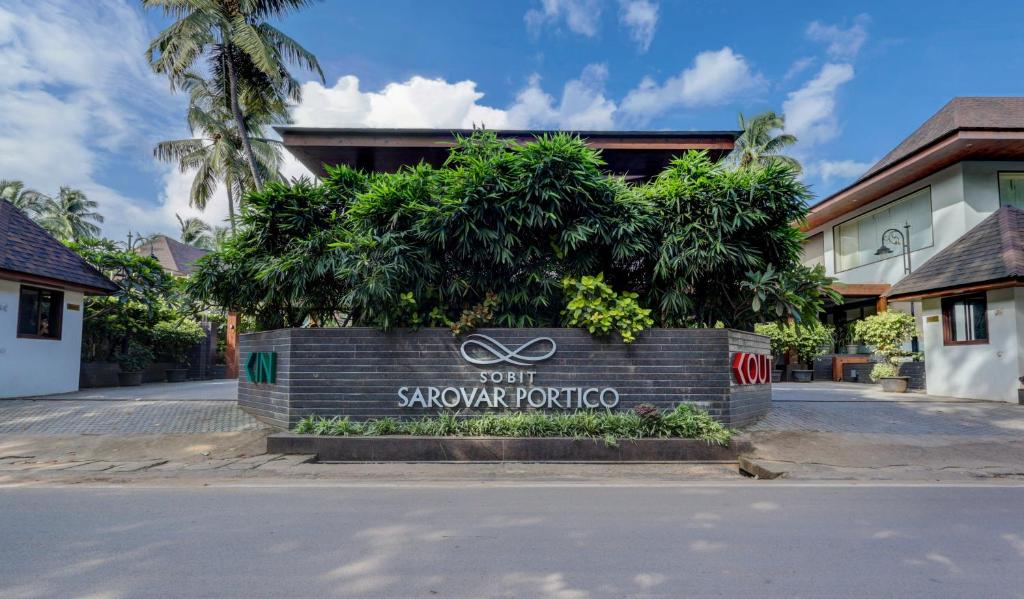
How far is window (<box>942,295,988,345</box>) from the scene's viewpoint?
13.2m

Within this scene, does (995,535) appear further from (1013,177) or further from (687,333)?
(1013,177)

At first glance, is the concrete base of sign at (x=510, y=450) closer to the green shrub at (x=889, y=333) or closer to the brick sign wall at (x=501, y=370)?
the brick sign wall at (x=501, y=370)

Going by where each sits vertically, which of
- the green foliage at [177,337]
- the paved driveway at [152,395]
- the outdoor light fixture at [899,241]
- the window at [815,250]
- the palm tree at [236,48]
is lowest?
the paved driveway at [152,395]

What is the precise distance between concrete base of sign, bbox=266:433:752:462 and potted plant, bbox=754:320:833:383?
12.5 meters

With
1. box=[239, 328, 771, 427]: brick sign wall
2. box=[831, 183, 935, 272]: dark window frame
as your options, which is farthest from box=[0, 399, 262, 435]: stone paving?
box=[831, 183, 935, 272]: dark window frame

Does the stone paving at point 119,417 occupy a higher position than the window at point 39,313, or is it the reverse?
the window at point 39,313

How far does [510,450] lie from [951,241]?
16383 mm

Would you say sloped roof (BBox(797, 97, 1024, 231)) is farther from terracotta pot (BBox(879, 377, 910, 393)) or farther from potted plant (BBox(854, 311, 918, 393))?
terracotta pot (BBox(879, 377, 910, 393))

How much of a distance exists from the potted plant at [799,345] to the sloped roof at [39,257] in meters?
19.6

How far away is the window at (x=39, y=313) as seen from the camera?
13406 mm

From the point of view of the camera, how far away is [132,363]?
1666 centimetres

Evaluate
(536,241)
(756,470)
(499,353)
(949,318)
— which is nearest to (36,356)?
(499,353)

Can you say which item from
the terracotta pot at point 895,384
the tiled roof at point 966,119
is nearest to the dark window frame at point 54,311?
the terracotta pot at point 895,384

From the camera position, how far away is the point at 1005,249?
12672 millimetres
